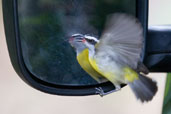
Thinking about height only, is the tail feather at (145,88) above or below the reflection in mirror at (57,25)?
below

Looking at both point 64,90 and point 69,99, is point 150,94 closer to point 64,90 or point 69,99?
point 64,90

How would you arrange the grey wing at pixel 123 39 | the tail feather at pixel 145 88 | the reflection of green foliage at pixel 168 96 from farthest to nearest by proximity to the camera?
1. the reflection of green foliage at pixel 168 96
2. the tail feather at pixel 145 88
3. the grey wing at pixel 123 39

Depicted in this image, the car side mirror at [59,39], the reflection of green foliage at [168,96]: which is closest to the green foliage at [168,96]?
the reflection of green foliage at [168,96]

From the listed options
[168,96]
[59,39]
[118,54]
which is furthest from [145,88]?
[168,96]

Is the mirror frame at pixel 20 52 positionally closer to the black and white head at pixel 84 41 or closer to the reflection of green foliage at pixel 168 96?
the black and white head at pixel 84 41

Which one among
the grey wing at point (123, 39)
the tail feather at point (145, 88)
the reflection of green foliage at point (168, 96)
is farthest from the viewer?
the reflection of green foliage at point (168, 96)

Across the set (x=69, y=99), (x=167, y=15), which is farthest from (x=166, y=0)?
(x=69, y=99)
